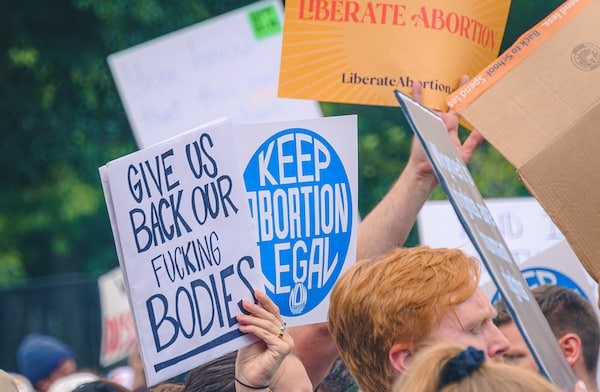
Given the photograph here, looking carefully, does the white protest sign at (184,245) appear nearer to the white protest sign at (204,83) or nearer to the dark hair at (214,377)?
the dark hair at (214,377)

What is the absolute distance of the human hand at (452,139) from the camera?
145 inches

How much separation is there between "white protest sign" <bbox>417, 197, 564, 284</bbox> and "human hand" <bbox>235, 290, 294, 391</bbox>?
190cm

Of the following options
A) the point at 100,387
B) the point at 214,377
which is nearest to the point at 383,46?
the point at 214,377

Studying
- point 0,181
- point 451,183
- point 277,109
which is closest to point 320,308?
point 451,183

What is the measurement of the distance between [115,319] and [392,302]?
6274 millimetres

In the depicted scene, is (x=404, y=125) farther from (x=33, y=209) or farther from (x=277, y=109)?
(x=277, y=109)

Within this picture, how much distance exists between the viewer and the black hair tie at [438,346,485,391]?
94.1 inches

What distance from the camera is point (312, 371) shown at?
3.75 metres

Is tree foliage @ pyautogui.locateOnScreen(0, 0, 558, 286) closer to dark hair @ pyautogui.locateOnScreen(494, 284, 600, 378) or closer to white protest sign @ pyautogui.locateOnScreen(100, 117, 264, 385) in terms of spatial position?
dark hair @ pyautogui.locateOnScreen(494, 284, 600, 378)

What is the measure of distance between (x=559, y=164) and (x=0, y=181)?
10339 millimetres

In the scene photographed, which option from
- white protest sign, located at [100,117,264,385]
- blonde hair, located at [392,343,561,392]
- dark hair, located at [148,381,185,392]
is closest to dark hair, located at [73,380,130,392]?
dark hair, located at [148,381,185,392]

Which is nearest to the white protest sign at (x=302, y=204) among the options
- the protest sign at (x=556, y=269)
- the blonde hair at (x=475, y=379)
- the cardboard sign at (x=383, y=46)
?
the cardboard sign at (x=383, y=46)

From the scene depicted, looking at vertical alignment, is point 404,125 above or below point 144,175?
below

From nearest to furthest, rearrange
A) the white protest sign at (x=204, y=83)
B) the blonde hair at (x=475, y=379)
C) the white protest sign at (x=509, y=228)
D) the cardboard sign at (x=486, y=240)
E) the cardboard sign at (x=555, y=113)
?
1. the blonde hair at (x=475, y=379)
2. the cardboard sign at (x=486, y=240)
3. the cardboard sign at (x=555, y=113)
4. the white protest sign at (x=509, y=228)
5. the white protest sign at (x=204, y=83)
